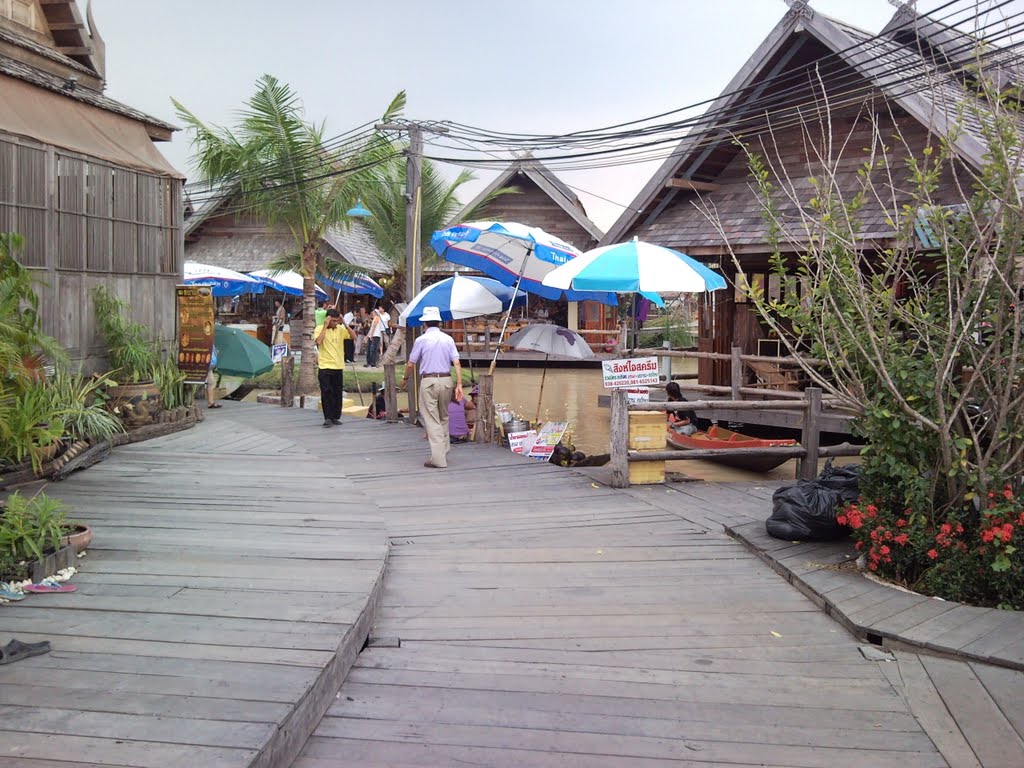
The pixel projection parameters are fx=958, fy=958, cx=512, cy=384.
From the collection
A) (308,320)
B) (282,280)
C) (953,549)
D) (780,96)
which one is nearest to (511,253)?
(780,96)

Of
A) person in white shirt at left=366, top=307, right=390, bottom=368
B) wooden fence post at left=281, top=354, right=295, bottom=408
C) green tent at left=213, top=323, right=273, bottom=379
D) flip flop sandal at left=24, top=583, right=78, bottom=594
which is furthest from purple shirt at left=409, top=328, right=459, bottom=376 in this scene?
person in white shirt at left=366, top=307, right=390, bottom=368

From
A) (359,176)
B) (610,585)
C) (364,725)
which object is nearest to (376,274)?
(359,176)

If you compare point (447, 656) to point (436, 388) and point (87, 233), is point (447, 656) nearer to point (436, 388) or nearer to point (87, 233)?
point (436, 388)

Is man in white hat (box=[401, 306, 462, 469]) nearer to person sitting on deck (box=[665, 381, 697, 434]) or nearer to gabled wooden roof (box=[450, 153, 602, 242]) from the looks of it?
person sitting on deck (box=[665, 381, 697, 434])

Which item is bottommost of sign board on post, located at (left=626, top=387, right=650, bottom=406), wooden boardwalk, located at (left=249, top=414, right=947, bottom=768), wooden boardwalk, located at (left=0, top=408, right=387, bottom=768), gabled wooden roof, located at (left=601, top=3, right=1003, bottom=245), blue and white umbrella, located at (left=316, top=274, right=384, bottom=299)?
wooden boardwalk, located at (left=249, top=414, right=947, bottom=768)

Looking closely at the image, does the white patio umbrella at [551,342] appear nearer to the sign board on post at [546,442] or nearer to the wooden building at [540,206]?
the sign board on post at [546,442]

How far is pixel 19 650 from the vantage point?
4.17m

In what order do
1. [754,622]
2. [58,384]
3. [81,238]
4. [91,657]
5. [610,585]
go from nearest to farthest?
[91,657], [754,622], [610,585], [58,384], [81,238]

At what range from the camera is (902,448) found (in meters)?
6.44

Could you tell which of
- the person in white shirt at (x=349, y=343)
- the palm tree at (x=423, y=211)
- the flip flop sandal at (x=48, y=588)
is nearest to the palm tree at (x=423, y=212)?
the palm tree at (x=423, y=211)

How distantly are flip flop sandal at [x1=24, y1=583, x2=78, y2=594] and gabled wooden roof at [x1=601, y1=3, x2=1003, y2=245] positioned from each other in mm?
11253

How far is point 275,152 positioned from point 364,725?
15.9 metres

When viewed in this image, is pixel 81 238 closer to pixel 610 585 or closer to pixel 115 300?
pixel 115 300

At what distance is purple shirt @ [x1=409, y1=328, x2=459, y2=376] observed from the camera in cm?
1034
